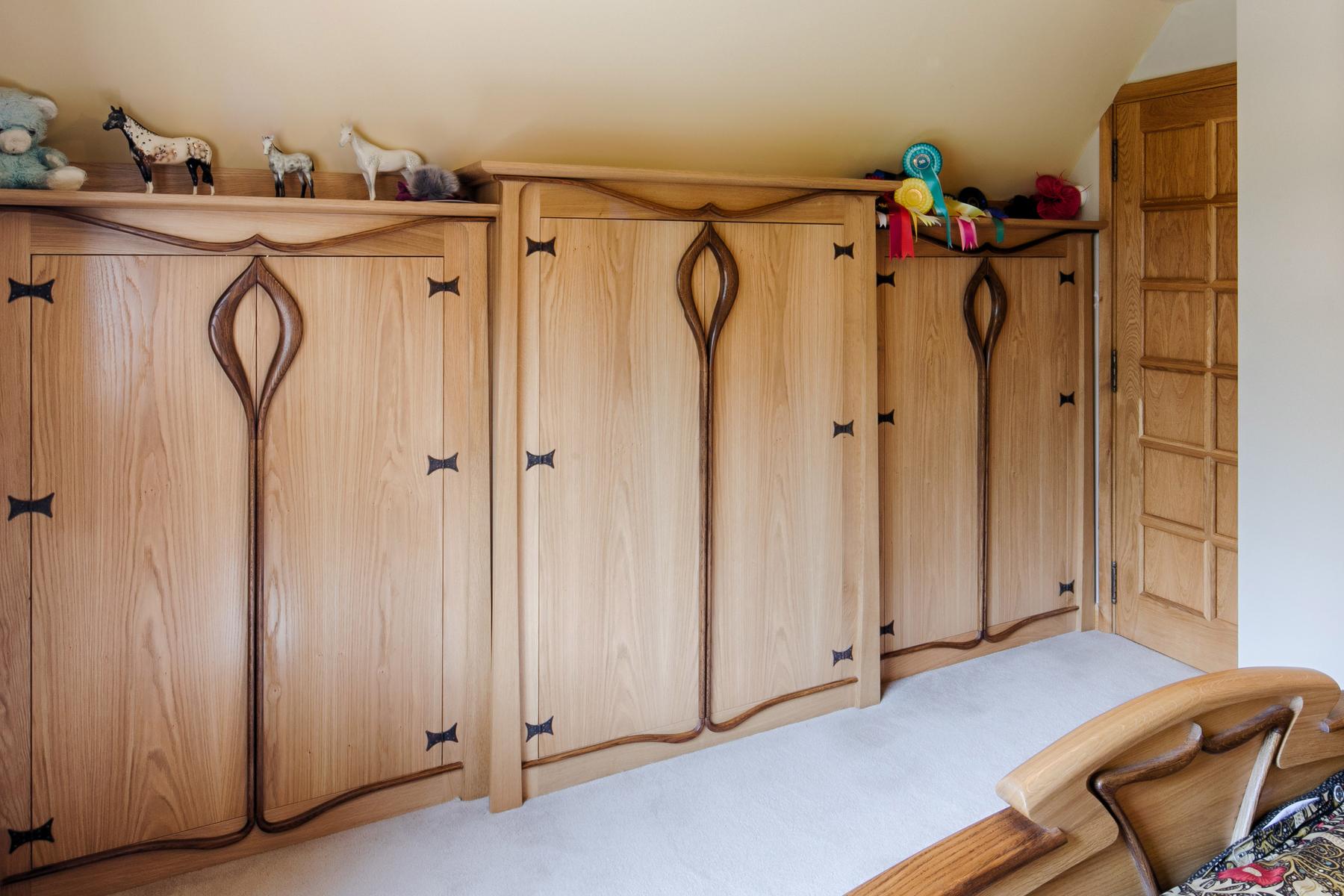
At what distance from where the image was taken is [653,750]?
110 inches

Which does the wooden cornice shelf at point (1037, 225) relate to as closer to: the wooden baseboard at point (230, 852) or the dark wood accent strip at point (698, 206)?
the dark wood accent strip at point (698, 206)

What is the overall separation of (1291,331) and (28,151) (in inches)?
117

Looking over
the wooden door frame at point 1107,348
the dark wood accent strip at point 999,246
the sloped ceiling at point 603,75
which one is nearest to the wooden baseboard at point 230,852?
the sloped ceiling at point 603,75

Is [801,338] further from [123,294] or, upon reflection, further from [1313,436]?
[123,294]

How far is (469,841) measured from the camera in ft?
7.92

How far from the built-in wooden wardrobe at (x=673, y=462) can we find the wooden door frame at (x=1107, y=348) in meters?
1.12

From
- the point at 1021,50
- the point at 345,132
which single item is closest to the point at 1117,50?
the point at 1021,50

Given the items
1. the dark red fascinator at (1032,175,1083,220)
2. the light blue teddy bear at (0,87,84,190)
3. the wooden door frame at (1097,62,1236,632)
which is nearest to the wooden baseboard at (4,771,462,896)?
the light blue teddy bear at (0,87,84,190)

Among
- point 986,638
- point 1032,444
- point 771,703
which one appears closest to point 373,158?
point 771,703

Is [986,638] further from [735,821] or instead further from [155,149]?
[155,149]

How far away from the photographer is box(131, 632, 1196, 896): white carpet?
2.26m

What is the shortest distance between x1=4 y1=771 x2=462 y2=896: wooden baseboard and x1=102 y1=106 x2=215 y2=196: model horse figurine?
1.50 m

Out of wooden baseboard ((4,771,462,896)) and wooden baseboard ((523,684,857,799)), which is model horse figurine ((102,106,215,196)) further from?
wooden baseboard ((523,684,857,799))

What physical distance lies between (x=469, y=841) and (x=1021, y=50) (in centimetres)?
282
